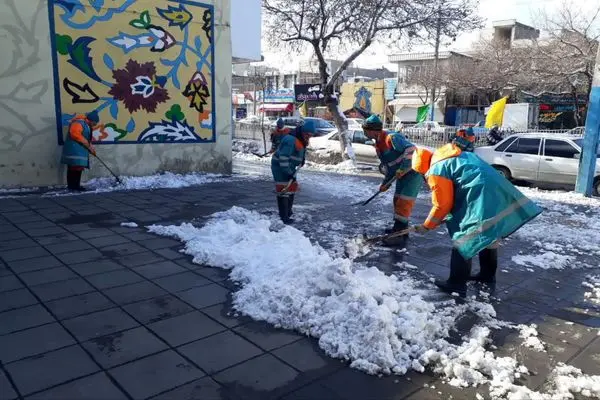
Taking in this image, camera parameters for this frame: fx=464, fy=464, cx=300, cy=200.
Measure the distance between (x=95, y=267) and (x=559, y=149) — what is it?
424 inches

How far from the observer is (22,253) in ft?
15.8

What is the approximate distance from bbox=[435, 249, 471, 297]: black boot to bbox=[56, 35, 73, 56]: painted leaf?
777 cm

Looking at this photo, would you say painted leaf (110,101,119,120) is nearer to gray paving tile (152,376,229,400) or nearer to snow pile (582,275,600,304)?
gray paving tile (152,376,229,400)

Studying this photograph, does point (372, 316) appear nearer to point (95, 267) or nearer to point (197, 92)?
point (95, 267)

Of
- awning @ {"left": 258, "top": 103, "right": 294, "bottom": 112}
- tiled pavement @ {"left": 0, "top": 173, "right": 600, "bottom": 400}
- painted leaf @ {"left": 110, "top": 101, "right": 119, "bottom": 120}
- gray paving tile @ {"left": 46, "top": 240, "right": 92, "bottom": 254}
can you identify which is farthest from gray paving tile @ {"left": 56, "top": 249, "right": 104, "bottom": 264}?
awning @ {"left": 258, "top": 103, "right": 294, "bottom": 112}

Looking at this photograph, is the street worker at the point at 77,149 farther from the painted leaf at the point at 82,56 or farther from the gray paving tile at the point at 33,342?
the gray paving tile at the point at 33,342

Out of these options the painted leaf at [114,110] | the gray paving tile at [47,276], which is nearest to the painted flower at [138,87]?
the painted leaf at [114,110]

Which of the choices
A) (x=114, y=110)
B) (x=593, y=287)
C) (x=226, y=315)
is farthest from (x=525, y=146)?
(x=226, y=315)

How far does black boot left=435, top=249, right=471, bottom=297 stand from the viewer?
157 inches

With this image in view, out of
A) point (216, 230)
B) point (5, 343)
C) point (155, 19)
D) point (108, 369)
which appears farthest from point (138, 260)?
point (155, 19)

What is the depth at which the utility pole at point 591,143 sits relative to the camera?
30.9 ft

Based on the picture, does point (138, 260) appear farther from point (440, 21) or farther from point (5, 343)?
point (440, 21)

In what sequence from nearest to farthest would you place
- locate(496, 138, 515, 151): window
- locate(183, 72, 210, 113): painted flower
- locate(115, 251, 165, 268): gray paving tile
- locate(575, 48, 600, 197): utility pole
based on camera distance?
locate(115, 251, 165, 268): gray paving tile, locate(575, 48, 600, 197): utility pole, locate(183, 72, 210, 113): painted flower, locate(496, 138, 515, 151): window

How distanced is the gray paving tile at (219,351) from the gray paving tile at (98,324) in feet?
1.85
